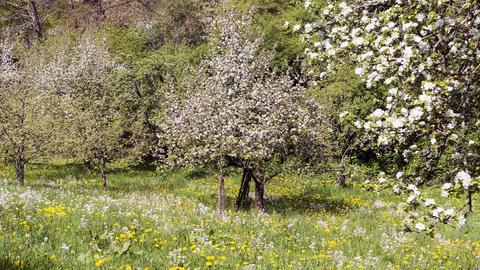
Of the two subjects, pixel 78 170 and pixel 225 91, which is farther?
pixel 78 170

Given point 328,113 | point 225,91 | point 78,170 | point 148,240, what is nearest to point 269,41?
point 328,113

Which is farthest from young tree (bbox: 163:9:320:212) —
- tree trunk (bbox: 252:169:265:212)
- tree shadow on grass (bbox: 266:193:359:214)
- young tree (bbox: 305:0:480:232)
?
young tree (bbox: 305:0:480:232)

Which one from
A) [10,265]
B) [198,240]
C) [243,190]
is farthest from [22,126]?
[10,265]

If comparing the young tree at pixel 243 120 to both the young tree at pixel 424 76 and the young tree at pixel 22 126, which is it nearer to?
the young tree at pixel 22 126

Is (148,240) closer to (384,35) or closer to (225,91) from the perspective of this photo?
(384,35)

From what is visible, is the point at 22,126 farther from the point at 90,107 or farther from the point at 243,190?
the point at 243,190

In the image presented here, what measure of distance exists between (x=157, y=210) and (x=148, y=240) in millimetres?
4530

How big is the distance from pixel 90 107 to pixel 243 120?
10.3 meters

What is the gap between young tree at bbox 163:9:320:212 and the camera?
51.2 ft

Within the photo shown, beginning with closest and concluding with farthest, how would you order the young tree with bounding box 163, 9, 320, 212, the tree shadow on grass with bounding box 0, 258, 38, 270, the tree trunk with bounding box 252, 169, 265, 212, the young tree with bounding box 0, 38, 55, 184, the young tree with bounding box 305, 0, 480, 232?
the young tree with bounding box 305, 0, 480, 232
the tree shadow on grass with bounding box 0, 258, 38, 270
the young tree with bounding box 163, 9, 320, 212
the tree trunk with bounding box 252, 169, 265, 212
the young tree with bounding box 0, 38, 55, 184

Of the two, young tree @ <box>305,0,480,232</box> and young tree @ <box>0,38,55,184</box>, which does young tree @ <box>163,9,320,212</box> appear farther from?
young tree @ <box>305,0,480,232</box>

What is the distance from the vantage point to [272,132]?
15680 mm

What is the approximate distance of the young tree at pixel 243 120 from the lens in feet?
51.2

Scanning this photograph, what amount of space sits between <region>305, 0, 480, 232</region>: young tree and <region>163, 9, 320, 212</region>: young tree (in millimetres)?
9418
